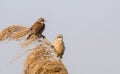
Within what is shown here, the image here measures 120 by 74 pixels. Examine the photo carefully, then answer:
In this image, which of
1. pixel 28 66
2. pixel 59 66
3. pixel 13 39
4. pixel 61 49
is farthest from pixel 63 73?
pixel 61 49

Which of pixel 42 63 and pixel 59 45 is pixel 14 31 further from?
pixel 59 45

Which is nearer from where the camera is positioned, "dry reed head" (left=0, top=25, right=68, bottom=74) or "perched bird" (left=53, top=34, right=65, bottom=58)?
"dry reed head" (left=0, top=25, right=68, bottom=74)

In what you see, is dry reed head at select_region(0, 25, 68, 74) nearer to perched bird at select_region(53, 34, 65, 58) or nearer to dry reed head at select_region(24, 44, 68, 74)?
dry reed head at select_region(24, 44, 68, 74)

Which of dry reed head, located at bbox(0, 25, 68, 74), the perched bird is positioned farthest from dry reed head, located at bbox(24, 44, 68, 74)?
the perched bird

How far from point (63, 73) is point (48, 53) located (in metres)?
0.50

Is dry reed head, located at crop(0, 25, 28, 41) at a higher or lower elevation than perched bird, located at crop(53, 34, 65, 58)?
higher

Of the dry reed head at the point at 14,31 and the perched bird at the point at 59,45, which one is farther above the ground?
the dry reed head at the point at 14,31

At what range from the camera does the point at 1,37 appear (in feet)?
25.1

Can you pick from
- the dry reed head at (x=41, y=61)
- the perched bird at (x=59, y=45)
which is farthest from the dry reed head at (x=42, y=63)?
the perched bird at (x=59, y=45)

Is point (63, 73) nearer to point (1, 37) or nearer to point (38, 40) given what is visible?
point (38, 40)

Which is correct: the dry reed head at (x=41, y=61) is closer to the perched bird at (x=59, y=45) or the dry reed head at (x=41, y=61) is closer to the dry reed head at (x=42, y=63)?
the dry reed head at (x=42, y=63)

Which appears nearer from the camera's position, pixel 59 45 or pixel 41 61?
pixel 41 61

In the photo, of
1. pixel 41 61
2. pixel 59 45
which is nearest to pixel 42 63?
pixel 41 61

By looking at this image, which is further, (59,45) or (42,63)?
(59,45)
